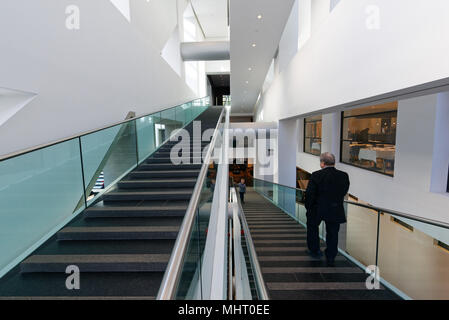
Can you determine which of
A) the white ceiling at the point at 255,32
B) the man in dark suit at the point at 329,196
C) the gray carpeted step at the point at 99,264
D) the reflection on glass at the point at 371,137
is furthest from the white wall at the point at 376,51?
the gray carpeted step at the point at 99,264

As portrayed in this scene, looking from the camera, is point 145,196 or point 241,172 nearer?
point 145,196

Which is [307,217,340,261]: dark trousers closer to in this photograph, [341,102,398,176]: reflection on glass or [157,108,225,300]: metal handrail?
[157,108,225,300]: metal handrail

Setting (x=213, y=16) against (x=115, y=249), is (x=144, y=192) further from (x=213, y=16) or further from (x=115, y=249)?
(x=213, y=16)

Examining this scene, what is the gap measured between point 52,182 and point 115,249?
1.10m

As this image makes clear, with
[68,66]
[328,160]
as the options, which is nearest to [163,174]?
Result: [68,66]

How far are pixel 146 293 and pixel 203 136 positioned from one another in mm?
5200

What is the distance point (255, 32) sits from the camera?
7.37 meters

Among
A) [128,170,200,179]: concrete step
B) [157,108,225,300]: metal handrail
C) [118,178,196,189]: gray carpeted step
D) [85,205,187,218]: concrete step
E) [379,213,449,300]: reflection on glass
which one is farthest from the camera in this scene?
[128,170,200,179]: concrete step

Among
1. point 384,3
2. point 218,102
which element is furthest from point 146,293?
point 218,102

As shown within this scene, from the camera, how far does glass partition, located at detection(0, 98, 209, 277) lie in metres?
2.13

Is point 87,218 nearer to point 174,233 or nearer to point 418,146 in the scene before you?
point 174,233

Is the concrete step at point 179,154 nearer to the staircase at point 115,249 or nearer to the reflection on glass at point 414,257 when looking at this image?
the staircase at point 115,249

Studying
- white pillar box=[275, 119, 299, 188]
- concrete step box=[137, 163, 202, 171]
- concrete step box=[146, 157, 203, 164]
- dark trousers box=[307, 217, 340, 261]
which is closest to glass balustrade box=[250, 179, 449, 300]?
dark trousers box=[307, 217, 340, 261]

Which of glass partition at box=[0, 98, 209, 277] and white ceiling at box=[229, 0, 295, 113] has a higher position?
white ceiling at box=[229, 0, 295, 113]
